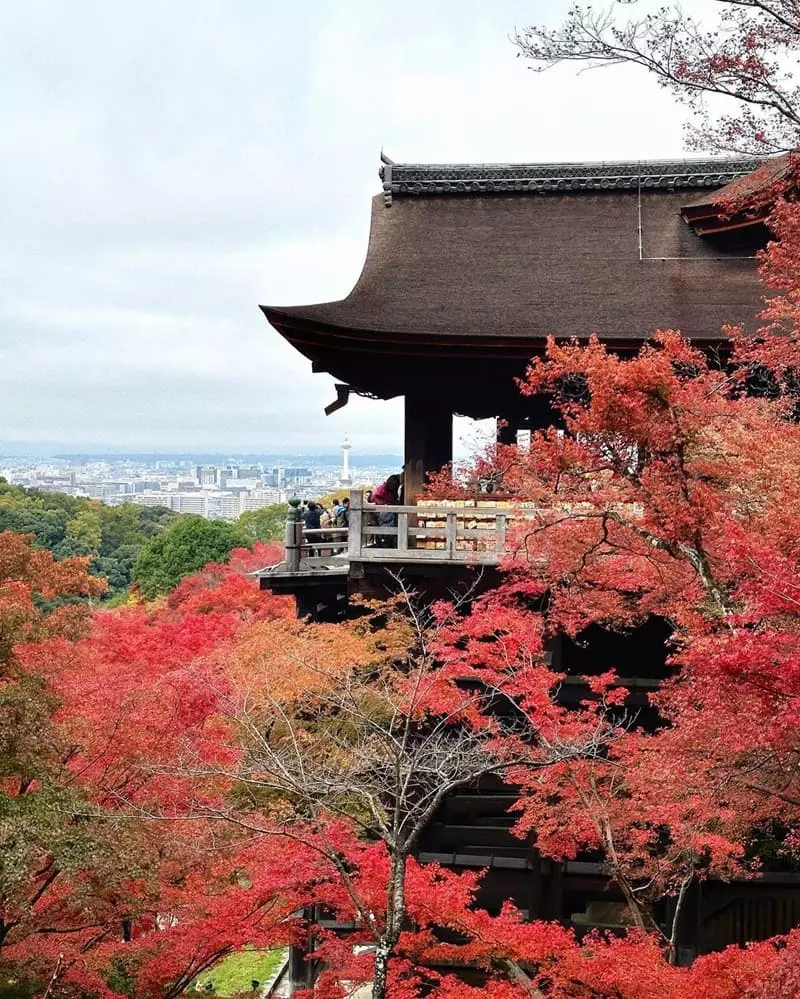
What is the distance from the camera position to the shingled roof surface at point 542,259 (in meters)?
11.8

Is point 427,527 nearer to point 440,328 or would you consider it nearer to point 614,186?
point 440,328

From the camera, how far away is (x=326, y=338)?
37.4 ft

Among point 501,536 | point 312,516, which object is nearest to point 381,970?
point 501,536

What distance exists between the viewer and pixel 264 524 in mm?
60344

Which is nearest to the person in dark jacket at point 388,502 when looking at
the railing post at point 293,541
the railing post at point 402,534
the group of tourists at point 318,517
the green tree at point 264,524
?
the railing post at point 402,534

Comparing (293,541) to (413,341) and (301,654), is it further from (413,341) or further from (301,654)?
(413,341)

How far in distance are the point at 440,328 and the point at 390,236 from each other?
2.97 m

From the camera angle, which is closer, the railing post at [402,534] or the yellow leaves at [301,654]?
the yellow leaves at [301,654]

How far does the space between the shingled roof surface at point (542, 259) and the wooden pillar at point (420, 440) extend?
45.5 inches

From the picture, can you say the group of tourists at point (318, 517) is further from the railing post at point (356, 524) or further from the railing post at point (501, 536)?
the railing post at point (501, 536)

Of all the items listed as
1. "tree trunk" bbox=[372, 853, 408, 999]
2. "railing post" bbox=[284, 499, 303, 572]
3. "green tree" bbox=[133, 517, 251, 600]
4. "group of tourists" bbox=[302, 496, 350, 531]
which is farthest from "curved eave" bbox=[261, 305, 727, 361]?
"green tree" bbox=[133, 517, 251, 600]

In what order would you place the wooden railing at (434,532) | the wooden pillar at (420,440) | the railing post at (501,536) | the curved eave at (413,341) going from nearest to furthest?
the curved eave at (413,341) → the railing post at (501,536) → the wooden railing at (434,532) → the wooden pillar at (420,440)

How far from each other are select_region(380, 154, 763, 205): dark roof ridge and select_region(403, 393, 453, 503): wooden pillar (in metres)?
3.75

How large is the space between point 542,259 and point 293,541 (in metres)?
4.93
